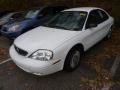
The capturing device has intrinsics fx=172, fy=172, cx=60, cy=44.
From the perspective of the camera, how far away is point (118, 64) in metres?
4.87

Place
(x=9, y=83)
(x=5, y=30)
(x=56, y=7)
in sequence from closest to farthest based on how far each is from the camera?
(x=9, y=83)
(x=5, y=30)
(x=56, y=7)

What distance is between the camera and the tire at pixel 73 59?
4289 millimetres

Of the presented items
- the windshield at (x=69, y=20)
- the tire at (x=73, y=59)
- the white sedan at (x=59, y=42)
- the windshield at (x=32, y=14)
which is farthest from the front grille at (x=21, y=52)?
the windshield at (x=32, y=14)

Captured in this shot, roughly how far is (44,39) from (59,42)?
463 mm

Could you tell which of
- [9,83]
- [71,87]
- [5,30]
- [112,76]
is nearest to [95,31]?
[112,76]

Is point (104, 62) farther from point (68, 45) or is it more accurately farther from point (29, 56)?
point (29, 56)

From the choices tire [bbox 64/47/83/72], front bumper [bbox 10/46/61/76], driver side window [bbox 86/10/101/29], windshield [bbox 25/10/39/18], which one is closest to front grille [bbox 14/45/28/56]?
front bumper [bbox 10/46/61/76]

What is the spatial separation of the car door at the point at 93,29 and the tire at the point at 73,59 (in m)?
0.42

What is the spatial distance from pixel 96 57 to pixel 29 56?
7.92 ft

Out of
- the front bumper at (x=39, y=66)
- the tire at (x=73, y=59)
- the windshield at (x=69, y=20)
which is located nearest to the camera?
the front bumper at (x=39, y=66)

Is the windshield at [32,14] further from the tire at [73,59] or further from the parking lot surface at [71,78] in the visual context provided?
the tire at [73,59]

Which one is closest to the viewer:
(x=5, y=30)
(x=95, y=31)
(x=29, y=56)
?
(x=29, y=56)

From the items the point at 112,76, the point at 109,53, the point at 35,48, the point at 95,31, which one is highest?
the point at 35,48

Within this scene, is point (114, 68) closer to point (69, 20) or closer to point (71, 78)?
point (71, 78)
